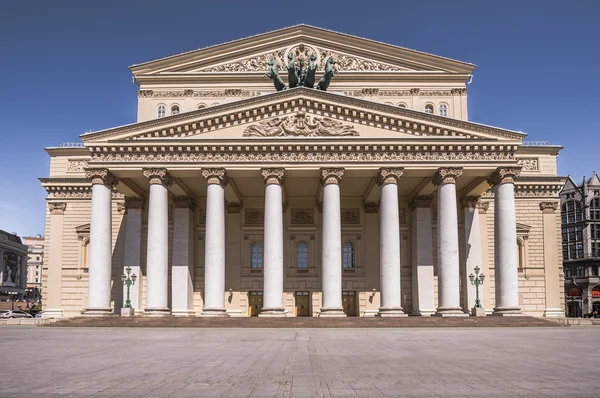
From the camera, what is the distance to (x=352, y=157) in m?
47.5

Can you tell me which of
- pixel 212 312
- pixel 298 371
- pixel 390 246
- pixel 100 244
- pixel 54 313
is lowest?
→ pixel 54 313

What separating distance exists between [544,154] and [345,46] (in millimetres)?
20284

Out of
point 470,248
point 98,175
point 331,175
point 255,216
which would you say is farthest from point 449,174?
point 98,175

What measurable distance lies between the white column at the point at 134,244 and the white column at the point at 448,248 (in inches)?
935

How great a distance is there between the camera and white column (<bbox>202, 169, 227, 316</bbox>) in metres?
46.0

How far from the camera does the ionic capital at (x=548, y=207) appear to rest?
192ft

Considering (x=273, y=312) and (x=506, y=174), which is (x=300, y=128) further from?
(x=506, y=174)

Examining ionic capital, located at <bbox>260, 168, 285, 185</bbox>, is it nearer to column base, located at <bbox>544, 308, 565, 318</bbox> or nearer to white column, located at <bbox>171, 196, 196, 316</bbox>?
white column, located at <bbox>171, 196, 196, 316</bbox>

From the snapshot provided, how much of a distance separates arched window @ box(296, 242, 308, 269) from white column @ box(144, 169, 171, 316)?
592 inches

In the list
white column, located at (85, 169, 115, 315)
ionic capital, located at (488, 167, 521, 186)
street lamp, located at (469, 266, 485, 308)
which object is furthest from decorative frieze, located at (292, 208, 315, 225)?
ionic capital, located at (488, 167, 521, 186)

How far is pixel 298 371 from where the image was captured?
1495 centimetres

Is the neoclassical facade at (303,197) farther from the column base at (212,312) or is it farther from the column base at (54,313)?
the column base at (212,312)

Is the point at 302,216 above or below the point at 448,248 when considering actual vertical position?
above

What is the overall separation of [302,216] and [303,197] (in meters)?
1.70
